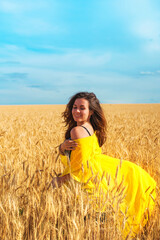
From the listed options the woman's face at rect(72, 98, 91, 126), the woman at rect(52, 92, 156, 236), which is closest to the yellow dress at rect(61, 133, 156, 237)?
the woman at rect(52, 92, 156, 236)

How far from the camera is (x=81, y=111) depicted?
2.31 meters

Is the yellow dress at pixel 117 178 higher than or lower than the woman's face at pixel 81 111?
lower

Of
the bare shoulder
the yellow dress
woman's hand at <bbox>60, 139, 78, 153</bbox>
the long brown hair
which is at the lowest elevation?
the yellow dress

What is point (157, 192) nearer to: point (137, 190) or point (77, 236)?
point (137, 190)

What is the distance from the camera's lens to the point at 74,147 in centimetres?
206

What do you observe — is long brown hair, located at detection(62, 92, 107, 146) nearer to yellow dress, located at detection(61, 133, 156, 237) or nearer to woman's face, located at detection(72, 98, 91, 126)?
woman's face, located at detection(72, 98, 91, 126)

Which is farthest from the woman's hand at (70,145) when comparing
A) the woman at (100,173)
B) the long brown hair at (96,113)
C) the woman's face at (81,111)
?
the long brown hair at (96,113)

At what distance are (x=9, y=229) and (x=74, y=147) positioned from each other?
792 mm

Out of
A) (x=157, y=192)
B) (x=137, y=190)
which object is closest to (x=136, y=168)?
(x=137, y=190)

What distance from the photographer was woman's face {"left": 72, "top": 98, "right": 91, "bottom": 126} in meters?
2.30

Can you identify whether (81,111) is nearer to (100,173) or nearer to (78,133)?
(78,133)

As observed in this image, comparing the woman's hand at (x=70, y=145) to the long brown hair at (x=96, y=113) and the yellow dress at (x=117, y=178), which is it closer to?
the yellow dress at (x=117, y=178)

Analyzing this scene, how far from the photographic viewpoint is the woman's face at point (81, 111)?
2.30 metres

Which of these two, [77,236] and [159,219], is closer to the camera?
[77,236]
